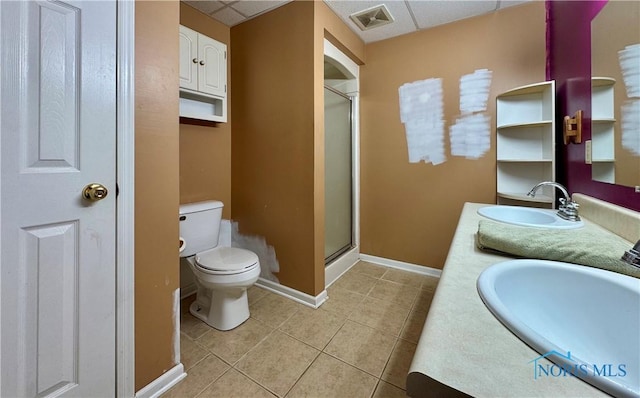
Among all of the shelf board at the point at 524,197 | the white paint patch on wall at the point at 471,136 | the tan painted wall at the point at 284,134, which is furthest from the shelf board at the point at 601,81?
the tan painted wall at the point at 284,134

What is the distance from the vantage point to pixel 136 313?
111cm

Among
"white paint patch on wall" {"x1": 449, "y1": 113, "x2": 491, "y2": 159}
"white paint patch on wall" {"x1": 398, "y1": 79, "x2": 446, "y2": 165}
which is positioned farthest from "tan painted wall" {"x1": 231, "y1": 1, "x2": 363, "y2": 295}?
"white paint patch on wall" {"x1": 449, "y1": 113, "x2": 491, "y2": 159}

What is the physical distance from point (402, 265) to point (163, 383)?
211 cm

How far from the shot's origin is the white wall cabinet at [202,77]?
6.24 feet

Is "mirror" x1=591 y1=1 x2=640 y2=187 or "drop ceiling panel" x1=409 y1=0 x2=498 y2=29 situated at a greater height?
"drop ceiling panel" x1=409 y1=0 x2=498 y2=29

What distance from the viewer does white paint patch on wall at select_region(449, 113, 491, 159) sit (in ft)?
6.97

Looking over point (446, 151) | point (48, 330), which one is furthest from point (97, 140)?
point (446, 151)

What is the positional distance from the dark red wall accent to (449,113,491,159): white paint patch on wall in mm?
443

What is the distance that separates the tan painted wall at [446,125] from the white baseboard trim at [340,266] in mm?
185

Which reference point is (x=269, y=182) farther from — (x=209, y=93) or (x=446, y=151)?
(x=446, y=151)

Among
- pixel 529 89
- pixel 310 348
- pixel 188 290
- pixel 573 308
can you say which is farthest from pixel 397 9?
pixel 188 290

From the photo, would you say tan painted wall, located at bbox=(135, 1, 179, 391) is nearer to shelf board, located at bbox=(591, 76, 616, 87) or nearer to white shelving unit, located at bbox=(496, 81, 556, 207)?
shelf board, located at bbox=(591, 76, 616, 87)

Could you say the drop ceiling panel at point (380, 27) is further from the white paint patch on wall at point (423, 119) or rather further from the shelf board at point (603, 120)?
the shelf board at point (603, 120)

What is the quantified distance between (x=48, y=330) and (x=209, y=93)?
177 centimetres
